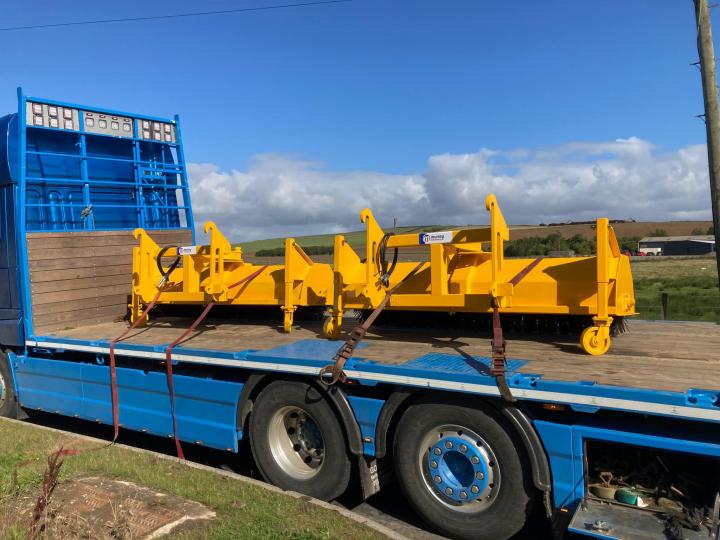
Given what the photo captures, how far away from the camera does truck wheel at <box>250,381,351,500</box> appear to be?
15.6ft

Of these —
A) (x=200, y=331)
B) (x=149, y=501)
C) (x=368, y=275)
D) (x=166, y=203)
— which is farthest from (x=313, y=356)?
(x=166, y=203)

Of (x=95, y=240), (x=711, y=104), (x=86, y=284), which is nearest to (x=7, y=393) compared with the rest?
(x=86, y=284)

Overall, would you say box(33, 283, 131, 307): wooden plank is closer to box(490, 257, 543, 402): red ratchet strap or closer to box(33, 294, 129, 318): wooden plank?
box(33, 294, 129, 318): wooden plank

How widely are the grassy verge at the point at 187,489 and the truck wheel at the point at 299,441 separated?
40 cm

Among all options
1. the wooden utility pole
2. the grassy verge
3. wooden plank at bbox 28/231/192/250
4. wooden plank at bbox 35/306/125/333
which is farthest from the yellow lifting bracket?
wooden plank at bbox 28/231/192/250

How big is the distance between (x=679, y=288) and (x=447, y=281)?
725 inches

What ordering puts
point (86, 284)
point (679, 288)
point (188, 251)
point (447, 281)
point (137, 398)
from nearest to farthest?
point (447, 281) < point (137, 398) < point (188, 251) < point (86, 284) < point (679, 288)

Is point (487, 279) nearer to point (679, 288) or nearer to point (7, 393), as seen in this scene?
point (7, 393)

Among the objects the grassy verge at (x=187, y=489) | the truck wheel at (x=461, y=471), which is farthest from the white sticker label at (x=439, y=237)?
the grassy verge at (x=187, y=489)

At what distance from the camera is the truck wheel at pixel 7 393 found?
25.4 feet

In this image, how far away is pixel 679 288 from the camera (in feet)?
68.1

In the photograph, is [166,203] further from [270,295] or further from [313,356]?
[313,356]

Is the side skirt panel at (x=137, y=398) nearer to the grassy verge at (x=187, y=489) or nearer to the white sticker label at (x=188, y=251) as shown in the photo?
the grassy verge at (x=187, y=489)

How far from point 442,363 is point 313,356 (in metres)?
1.12
